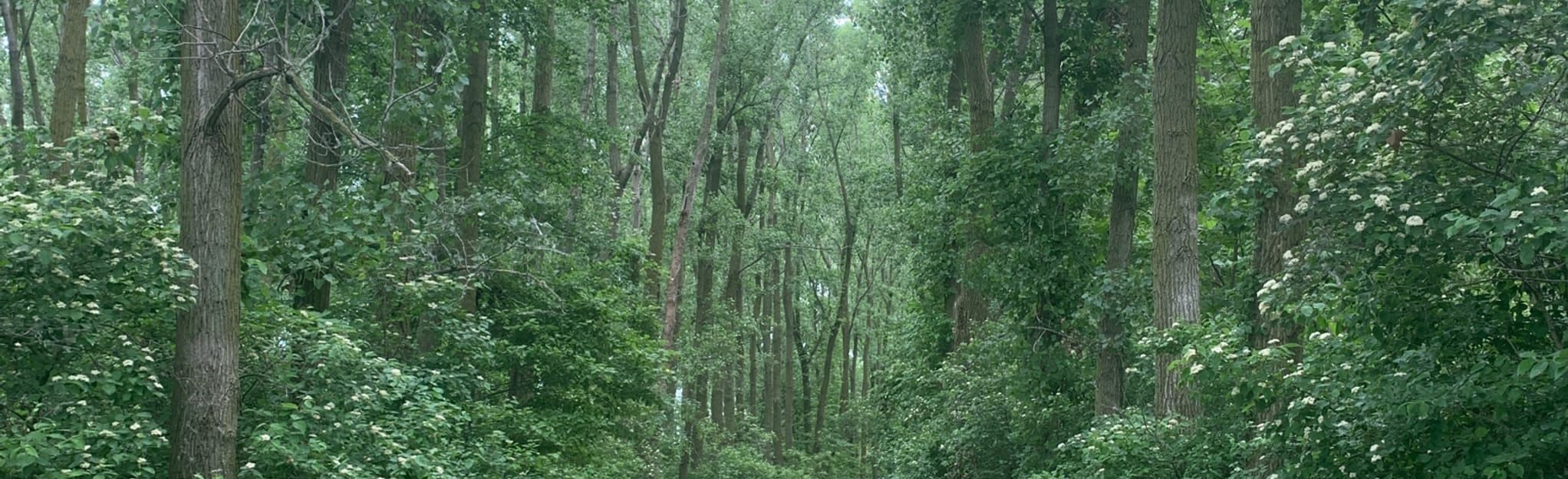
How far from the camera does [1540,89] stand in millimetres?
5957

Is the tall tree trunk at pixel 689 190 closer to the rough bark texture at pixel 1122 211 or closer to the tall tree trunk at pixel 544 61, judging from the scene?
the tall tree trunk at pixel 544 61

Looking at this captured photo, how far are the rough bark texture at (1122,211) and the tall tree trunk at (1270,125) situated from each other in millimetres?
4172

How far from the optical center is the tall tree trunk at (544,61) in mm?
17266

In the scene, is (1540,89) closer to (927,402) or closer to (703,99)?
(927,402)

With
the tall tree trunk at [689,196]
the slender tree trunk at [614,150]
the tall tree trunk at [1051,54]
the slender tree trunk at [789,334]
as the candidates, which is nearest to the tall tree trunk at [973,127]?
the tall tree trunk at [1051,54]

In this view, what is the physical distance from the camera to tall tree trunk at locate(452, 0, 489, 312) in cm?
1479

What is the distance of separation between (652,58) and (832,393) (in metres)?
22.9

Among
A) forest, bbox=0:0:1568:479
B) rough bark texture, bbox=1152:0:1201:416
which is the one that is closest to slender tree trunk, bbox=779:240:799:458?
forest, bbox=0:0:1568:479

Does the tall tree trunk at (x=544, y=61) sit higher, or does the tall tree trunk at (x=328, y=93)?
the tall tree trunk at (x=544, y=61)

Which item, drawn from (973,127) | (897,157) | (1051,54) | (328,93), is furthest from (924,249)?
(897,157)

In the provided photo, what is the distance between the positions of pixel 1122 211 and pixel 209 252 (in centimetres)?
1028

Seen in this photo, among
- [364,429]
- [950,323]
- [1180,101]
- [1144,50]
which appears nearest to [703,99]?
[950,323]

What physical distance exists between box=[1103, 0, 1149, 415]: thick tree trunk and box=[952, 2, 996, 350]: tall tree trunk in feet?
7.72

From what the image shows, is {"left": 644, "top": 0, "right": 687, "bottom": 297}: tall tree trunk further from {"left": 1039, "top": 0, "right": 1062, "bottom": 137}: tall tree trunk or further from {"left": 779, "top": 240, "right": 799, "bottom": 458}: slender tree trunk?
{"left": 779, "top": 240, "right": 799, "bottom": 458}: slender tree trunk
